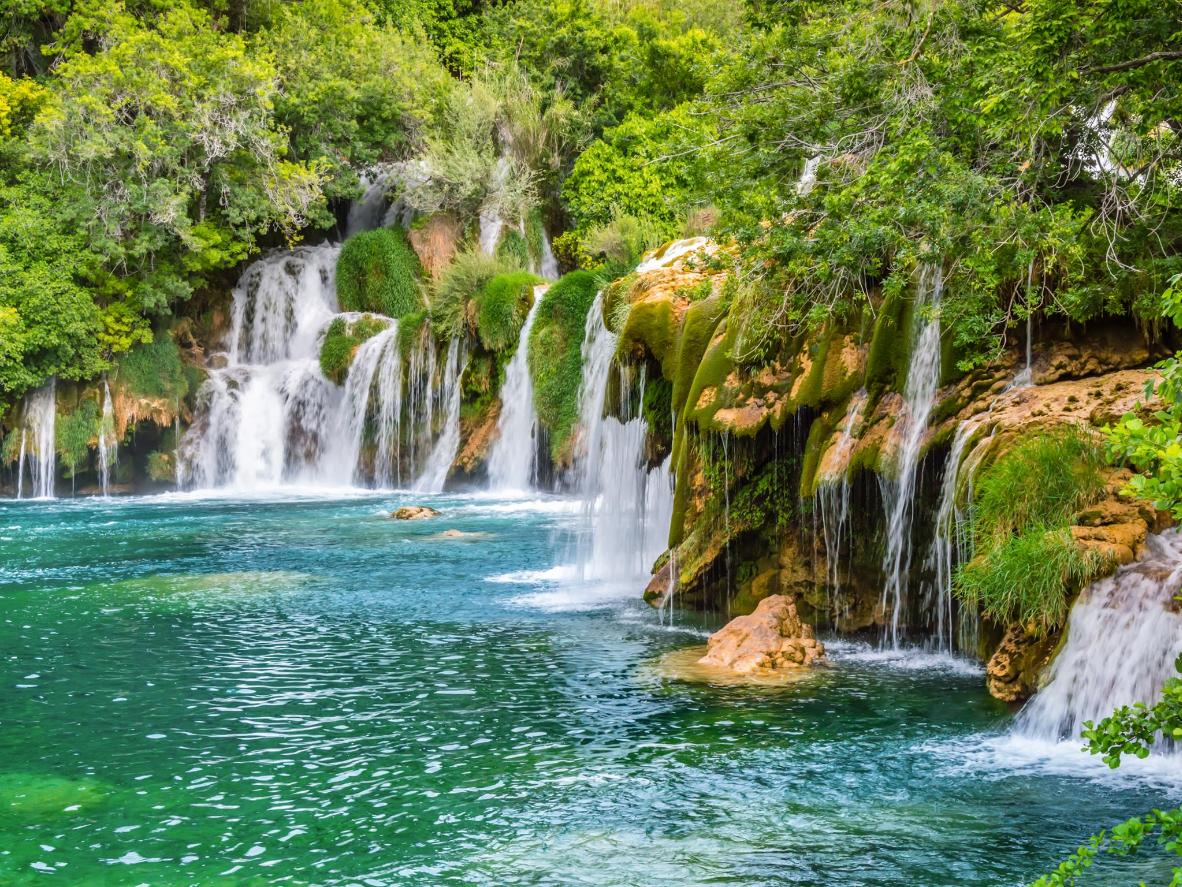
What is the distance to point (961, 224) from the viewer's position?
9.48m

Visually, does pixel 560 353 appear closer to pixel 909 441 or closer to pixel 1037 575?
pixel 909 441

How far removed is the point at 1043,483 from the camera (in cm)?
858

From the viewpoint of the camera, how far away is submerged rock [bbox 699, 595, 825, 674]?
988 centimetres

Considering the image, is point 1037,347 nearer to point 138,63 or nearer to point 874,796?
point 874,796

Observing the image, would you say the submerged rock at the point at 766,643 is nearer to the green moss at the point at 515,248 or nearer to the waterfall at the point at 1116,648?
the waterfall at the point at 1116,648

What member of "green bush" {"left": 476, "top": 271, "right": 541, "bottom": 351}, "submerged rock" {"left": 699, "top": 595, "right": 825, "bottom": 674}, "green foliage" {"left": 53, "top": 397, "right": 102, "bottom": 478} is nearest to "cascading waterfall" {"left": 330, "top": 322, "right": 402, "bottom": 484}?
"green bush" {"left": 476, "top": 271, "right": 541, "bottom": 351}

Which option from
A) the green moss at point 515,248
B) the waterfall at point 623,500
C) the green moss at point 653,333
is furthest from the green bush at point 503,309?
the green moss at point 653,333

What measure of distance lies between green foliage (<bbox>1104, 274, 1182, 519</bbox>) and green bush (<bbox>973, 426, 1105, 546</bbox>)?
16.5ft

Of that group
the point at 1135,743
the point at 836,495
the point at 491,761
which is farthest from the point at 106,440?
the point at 1135,743

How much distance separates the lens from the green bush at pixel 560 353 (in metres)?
25.8

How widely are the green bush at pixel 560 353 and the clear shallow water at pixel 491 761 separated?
1268 centimetres

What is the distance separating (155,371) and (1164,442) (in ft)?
97.8

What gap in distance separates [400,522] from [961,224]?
13719 mm

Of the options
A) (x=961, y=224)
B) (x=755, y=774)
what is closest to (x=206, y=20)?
(x=961, y=224)
